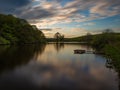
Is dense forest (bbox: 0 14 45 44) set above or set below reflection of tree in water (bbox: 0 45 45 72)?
above

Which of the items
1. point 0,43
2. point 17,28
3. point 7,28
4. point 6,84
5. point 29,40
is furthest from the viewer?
point 29,40

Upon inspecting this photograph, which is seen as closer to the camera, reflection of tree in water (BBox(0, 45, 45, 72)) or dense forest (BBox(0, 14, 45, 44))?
reflection of tree in water (BBox(0, 45, 45, 72))

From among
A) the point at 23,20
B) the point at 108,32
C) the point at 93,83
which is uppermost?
the point at 23,20

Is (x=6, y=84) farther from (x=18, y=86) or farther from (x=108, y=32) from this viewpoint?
(x=108, y=32)

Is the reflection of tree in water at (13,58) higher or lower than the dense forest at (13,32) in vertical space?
lower

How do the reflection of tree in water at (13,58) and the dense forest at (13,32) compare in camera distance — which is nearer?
the reflection of tree in water at (13,58)

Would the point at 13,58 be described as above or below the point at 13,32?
below

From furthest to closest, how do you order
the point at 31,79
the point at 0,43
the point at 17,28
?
1. the point at 17,28
2. the point at 0,43
3. the point at 31,79

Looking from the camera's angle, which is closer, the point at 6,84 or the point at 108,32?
the point at 6,84

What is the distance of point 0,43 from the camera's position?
85875 mm

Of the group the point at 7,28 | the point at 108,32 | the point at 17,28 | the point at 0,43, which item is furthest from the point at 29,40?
the point at 108,32

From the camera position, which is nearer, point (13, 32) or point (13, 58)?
point (13, 58)

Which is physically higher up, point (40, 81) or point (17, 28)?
point (17, 28)

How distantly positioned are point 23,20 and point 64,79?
10984 centimetres
